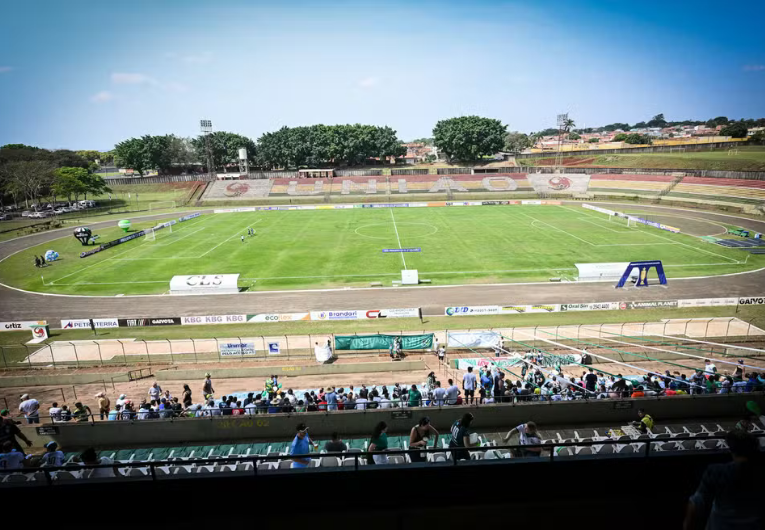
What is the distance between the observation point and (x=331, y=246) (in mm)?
53438

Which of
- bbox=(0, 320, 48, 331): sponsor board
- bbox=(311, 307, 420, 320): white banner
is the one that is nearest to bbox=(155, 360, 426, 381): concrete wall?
bbox=(311, 307, 420, 320): white banner

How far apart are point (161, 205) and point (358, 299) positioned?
76132mm

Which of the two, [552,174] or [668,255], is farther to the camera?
[552,174]

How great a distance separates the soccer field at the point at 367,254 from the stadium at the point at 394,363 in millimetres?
471

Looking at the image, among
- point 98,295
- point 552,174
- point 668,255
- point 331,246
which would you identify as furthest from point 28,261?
point 552,174

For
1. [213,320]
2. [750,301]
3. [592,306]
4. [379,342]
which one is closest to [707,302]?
[750,301]

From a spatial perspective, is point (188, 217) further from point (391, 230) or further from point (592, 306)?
point (592, 306)

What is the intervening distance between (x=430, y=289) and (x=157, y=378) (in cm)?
2183

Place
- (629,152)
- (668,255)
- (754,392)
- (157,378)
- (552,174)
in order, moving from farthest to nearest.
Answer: (629,152) < (552,174) < (668,255) < (157,378) < (754,392)

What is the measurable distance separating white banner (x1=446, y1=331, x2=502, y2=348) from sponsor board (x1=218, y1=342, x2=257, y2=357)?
11185mm

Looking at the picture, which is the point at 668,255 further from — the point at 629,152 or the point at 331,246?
the point at 629,152

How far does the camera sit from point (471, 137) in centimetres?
12488

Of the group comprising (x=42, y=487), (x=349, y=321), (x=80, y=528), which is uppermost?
(x=42, y=487)

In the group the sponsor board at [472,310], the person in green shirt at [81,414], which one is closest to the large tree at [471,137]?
the sponsor board at [472,310]
